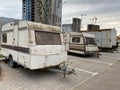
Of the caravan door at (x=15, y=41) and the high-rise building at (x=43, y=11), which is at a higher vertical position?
the high-rise building at (x=43, y=11)

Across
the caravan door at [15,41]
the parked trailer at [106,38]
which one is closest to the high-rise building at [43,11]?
the parked trailer at [106,38]

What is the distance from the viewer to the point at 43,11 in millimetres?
21031

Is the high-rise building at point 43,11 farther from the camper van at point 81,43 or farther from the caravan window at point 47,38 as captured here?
the caravan window at point 47,38

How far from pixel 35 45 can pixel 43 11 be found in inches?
629

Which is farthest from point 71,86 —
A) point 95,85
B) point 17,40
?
point 17,40

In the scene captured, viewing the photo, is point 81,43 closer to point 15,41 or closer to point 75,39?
point 75,39

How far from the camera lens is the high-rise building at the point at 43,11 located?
2005 cm

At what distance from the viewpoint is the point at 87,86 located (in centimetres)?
539

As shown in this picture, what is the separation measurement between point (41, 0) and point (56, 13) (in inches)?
136

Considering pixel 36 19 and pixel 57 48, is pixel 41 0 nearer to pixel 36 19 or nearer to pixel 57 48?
pixel 36 19

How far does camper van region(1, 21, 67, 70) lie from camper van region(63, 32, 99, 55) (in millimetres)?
5937

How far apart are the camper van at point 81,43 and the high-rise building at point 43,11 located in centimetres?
644

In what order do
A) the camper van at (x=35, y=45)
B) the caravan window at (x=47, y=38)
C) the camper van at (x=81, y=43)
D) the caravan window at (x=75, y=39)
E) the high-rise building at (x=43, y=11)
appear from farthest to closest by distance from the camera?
the high-rise building at (x=43, y=11)
the caravan window at (x=75, y=39)
the camper van at (x=81, y=43)
the caravan window at (x=47, y=38)
the camper van at (x=35, y=45)

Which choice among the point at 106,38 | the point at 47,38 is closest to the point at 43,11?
the point at 106,38
